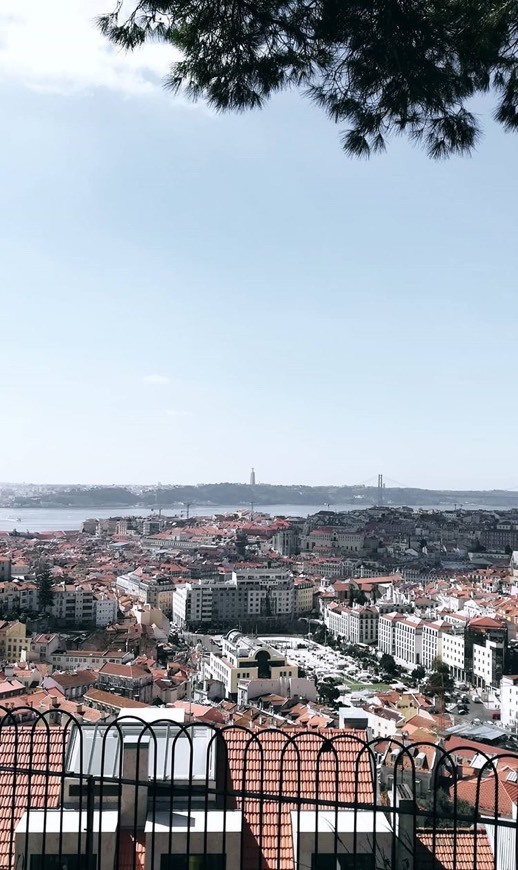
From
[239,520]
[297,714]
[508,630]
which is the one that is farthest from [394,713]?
[239,520]

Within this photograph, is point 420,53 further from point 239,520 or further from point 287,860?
point 239,520

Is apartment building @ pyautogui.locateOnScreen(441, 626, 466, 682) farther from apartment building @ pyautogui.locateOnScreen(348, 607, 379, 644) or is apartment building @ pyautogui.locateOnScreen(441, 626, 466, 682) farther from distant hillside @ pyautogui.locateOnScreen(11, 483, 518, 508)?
distant hillside @ pyautogui.locateOnScreen(11, 483, 518, 508)

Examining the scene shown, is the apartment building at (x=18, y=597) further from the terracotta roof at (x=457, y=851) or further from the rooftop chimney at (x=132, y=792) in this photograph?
the terracotta roof at (x=457, y=851)

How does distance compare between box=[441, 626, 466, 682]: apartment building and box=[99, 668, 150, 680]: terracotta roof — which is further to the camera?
box=[441, 626, 466, 682]: apartment building

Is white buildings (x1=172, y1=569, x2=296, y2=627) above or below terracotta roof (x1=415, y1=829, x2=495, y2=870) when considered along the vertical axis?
below

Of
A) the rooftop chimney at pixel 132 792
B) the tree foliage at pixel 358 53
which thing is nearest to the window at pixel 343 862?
the rooftop chimney at pixel 132 792

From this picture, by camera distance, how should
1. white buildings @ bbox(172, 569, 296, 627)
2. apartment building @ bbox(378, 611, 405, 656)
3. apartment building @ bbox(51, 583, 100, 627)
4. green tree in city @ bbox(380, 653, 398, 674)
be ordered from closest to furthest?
green tree in city @ bbox(380, 653, 398, 674) → apartment building @ bbox(378, 611, 405, 656) → apartment building @ bbox(51, 583, 100, 627) → white buildings @ bbox(172, 569, 296, 627)

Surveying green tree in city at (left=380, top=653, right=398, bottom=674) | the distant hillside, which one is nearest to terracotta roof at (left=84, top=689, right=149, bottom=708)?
green tree in city at (left=380, top=653, right=398, bottom=674)

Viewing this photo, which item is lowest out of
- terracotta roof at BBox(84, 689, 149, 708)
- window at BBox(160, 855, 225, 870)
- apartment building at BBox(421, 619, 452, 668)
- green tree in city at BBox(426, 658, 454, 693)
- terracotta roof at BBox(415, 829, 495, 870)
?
green tree in city at BBox(426, 658, 454, 693)
